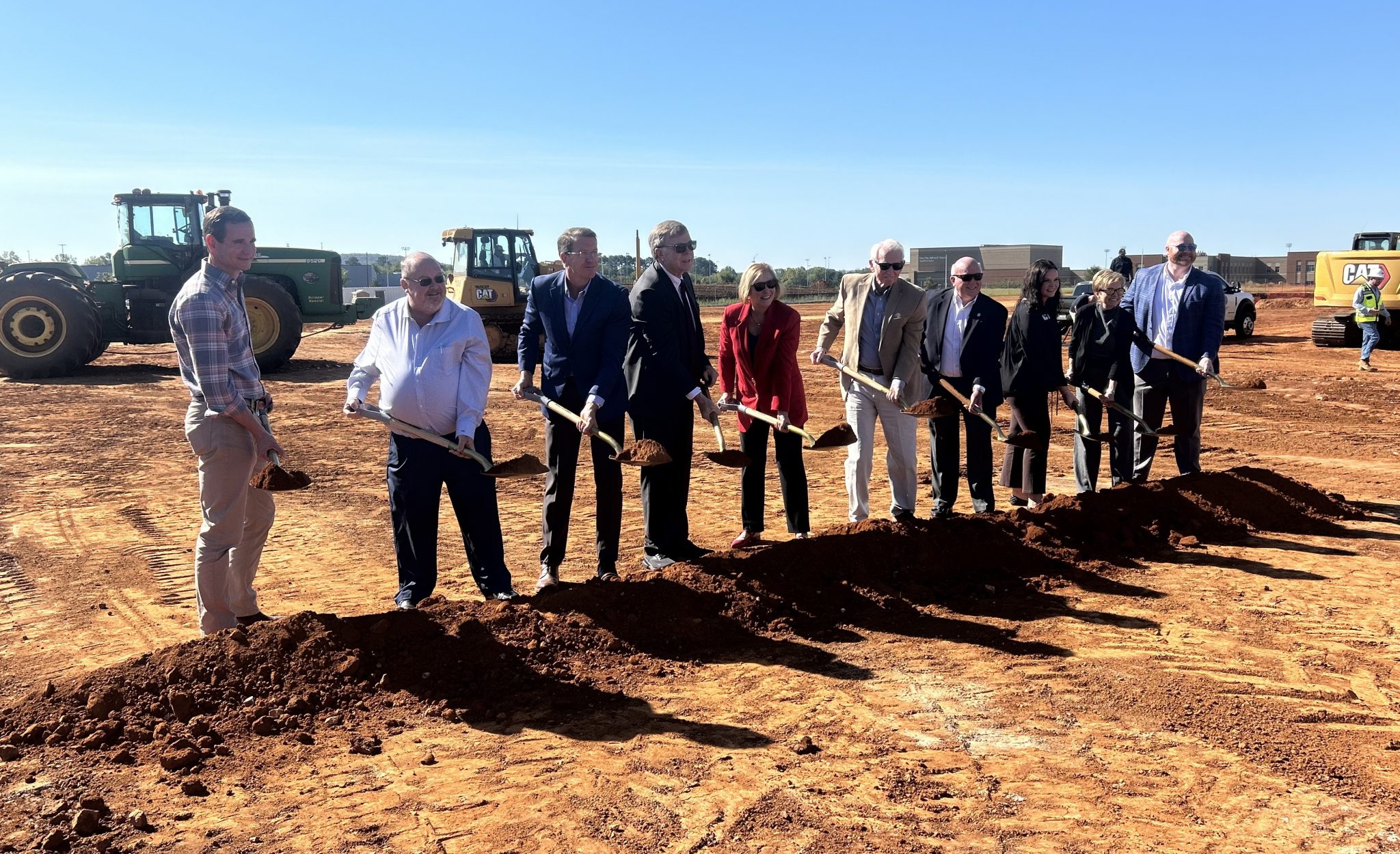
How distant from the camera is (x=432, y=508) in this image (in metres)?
4.95

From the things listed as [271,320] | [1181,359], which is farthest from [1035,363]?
[271,320]

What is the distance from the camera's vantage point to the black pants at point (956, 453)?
7055mm

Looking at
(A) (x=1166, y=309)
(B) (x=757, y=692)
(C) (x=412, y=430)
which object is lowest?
(B) (x=757, y=692)

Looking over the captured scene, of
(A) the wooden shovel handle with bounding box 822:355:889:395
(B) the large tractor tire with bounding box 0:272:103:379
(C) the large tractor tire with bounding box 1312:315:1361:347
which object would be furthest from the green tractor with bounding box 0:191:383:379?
(C) the large tractor tire with bounding box 1312:315:1361:347

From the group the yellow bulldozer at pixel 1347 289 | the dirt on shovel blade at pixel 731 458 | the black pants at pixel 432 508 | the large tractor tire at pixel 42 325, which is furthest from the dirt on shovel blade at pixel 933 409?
the yellow bulldozer at pixel 1347 289

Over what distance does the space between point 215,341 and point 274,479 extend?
0.65 m

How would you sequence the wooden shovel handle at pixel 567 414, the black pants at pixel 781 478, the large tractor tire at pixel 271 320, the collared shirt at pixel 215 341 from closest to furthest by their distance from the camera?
the collared shirt at pixel 215 341 < the wooden shovel handle at pixel 567 414 < the black pants at pixel 781 478 < the large tractor tire at pixel 271 320

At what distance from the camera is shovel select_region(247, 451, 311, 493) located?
4707mm

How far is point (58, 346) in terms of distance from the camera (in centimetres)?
1716

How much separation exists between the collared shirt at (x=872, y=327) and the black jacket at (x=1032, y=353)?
116 cm

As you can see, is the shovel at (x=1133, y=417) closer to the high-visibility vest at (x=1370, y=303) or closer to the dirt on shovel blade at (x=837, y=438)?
the dirt on shovel blade at (x=837, y=438)

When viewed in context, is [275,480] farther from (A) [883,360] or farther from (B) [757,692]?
(A) [883,360]

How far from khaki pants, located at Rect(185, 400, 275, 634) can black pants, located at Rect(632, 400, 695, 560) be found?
6.19 feet

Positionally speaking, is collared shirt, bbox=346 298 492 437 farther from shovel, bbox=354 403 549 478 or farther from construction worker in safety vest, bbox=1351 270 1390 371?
construction worker in safety vest, bbox=1351 270 1390 371
